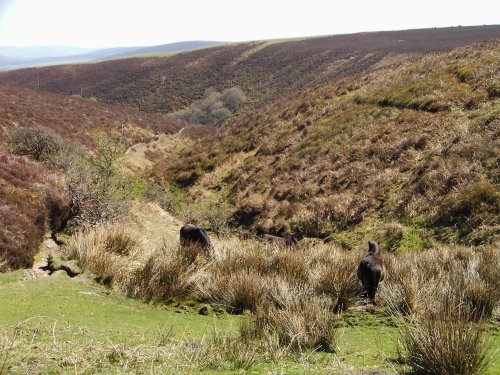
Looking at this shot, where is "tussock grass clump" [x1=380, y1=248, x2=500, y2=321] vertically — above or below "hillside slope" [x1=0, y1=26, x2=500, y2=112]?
below

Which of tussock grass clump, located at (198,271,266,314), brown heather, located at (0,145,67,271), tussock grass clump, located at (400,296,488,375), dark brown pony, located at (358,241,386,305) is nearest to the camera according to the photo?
tussock grass clump, located at (400,296,488,375)

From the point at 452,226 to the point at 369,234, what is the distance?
105 inches

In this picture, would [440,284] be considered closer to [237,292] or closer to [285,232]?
[237,292]

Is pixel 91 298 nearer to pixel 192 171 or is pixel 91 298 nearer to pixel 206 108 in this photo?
pixel 192 171

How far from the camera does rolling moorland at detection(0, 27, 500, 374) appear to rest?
4.45 meters

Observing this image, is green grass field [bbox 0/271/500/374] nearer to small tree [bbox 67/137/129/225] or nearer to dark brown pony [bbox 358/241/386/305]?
dark brown pony [bbox 358/241/386/305]

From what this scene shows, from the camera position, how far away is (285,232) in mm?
17922

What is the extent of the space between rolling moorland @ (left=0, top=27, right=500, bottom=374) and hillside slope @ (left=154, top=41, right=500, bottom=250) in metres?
0.10

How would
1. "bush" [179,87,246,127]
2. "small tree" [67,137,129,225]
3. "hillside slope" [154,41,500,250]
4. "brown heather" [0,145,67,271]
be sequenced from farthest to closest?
"bush" [179,87,246,127] < "hillside slope" [154,41,500,250] < "small tree" [67,137,129,225] < "brown heather" [0,145,67,271]

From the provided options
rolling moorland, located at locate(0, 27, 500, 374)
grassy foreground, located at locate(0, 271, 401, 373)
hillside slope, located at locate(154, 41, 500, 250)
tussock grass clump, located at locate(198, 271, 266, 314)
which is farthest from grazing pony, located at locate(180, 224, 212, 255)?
hillside slope, located at locate(154, 41, 500, 250)

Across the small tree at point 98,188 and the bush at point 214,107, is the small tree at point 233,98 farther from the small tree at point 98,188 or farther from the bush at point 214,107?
the small tree at point 98,188

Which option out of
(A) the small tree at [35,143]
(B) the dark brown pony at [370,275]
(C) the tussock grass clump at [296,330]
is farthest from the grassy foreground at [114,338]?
(A) the small tree at [35,143]

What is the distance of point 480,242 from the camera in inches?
462

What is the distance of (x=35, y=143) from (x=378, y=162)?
1628cm
